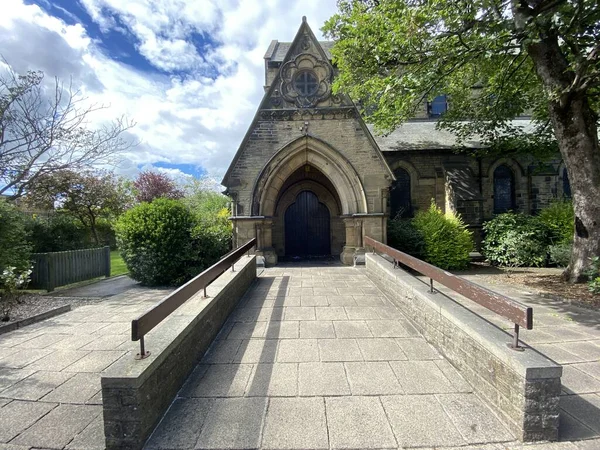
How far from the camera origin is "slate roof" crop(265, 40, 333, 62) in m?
18.2

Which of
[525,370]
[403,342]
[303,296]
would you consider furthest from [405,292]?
[525,370]

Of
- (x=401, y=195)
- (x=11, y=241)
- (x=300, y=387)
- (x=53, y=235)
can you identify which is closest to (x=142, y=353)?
(x=300, y=387)

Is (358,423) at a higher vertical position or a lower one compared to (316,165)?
lower

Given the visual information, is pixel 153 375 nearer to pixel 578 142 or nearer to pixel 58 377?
pixel 58 377

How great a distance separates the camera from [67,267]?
30.4 feet

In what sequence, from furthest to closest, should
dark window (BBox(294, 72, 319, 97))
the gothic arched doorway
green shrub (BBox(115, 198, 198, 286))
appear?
the gothic arched doorway
dark window (BBox(294, 72, 319, 97))
green shrub (BBox(115, 198, 198, 286))

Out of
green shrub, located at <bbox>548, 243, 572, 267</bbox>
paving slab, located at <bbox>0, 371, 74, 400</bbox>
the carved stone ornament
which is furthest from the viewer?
the carved stone ornament

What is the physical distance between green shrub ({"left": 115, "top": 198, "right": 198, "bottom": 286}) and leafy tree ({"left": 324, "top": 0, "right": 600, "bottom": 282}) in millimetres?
6597

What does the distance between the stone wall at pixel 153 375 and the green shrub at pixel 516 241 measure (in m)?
11.2

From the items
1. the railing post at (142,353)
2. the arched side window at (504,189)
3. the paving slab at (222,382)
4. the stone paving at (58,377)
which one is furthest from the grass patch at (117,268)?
the arched side window at (504,189)

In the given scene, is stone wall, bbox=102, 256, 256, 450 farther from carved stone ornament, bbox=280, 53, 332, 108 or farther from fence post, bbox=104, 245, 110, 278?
fence post, bbox=104, 245, 110, 278

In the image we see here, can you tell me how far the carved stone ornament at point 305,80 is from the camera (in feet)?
30.8

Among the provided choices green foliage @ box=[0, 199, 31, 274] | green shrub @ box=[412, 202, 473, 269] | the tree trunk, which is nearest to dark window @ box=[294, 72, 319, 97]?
the tree trunk

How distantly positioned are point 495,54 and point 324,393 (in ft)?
29.6
